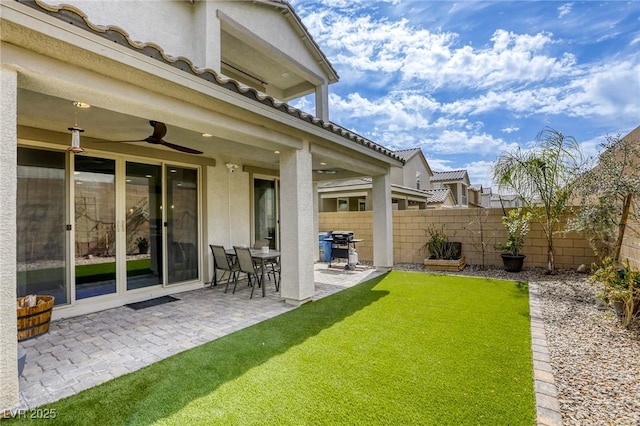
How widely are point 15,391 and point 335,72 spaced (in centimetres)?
1133

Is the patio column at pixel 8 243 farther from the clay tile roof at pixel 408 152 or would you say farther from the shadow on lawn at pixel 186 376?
the clay tile roof at pixel 408 152

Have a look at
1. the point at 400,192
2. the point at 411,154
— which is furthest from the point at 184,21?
the point at 411,154

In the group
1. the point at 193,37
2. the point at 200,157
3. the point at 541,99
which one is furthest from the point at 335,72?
the point at 541,99

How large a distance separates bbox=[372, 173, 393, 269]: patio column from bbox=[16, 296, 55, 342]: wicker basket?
26.9 ft

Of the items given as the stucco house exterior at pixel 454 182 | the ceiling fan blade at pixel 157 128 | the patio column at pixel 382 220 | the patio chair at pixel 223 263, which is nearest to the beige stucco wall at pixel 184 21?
the ceiling fan blade at pixel 157 128

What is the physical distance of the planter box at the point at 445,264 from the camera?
9.84 meters

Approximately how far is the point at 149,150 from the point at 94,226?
2.00 meters

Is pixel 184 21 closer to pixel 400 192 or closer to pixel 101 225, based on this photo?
pixel 101 225

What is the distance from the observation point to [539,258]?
30.9ft

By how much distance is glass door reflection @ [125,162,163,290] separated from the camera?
6.70 meters

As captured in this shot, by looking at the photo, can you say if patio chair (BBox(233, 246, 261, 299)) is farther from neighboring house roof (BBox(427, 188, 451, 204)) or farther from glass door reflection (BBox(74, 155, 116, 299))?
neighboring house roof (BBox(427, 188, 451, 204))

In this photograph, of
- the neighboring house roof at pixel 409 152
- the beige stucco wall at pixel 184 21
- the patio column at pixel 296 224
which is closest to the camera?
the beige stucco wall at pixel 184 21

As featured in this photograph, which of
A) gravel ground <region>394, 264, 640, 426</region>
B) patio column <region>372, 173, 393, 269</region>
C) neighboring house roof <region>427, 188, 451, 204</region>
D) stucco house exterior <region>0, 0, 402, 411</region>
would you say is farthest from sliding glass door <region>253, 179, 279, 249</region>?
neighboring house roof <region>427, 188, 451, 204</region>

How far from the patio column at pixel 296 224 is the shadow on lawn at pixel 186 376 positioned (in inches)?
33.2
